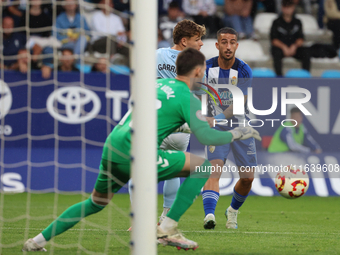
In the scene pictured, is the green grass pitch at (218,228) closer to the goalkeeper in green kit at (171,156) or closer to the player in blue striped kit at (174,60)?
the goalkeeper in green kit at (171,156)

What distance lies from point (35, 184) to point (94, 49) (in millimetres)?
3063

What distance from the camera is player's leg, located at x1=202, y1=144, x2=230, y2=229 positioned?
A: 5.12m

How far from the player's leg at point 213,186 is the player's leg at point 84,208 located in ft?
4.52

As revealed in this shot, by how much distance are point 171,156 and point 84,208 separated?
80 cm

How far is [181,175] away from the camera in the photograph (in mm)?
3951

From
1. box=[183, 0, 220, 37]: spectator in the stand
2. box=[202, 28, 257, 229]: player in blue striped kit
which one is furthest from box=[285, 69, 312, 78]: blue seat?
box=[202, 28, 257, 229]: player in blue striped kit

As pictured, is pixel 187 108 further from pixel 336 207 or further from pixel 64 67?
pixel 64 67

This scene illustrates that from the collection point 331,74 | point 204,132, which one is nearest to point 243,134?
point 204,132

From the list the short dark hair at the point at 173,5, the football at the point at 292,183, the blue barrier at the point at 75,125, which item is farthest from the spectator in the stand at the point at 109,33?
the football at the point at 292,183

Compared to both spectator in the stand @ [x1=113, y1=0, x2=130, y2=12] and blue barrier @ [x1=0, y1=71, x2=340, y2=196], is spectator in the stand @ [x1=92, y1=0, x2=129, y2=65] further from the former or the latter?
blue barrier @ [x1=0, y1=71, x2=340, y2=196]

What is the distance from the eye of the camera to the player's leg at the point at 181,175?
12.6 ft

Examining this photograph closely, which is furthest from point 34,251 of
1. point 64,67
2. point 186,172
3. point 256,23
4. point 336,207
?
point 256,23

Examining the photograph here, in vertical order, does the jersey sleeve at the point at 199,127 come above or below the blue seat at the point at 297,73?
above

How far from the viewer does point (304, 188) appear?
5359mm
